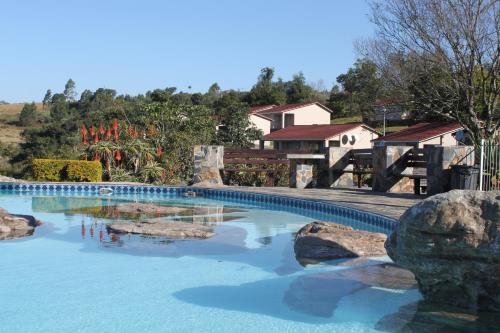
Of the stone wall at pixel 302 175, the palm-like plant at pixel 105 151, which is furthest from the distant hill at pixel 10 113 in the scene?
the stone wall at pixel 302 175

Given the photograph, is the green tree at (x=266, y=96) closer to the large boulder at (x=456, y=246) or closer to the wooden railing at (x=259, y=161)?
the wooden railing at (x=259, y=161)

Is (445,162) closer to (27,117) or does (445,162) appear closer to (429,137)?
(429,137)

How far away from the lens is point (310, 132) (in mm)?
45906

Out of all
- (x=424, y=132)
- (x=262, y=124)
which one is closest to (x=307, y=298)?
(x=424, y=132)

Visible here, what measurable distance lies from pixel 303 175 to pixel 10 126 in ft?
155

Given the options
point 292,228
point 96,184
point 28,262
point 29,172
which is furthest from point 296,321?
point 29,172

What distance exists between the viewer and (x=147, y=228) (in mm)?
11305

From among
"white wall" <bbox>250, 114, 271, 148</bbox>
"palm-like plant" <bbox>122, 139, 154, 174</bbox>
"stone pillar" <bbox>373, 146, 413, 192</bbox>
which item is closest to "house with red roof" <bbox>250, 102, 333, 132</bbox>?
"white wall" <bbox>250, 114, 271, 148</bbox>

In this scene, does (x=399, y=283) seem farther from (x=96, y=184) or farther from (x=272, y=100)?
(x=272, y=100)

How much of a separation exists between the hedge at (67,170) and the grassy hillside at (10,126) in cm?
2224

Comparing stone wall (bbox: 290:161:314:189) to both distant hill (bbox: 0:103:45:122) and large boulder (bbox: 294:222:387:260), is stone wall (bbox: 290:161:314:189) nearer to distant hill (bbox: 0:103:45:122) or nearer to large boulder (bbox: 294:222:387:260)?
large boulder (bbox: 294:222:387:260)

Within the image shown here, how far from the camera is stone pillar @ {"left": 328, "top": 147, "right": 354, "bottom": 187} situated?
19578mm

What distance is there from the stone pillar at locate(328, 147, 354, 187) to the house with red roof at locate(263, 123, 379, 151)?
2285 centimetres

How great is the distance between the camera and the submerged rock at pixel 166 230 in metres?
11.0
